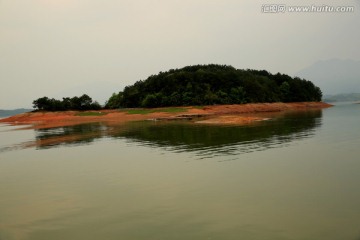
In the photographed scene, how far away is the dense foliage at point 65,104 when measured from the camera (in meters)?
92.2

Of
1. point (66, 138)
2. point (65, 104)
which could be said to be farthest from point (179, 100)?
point (66, 138)

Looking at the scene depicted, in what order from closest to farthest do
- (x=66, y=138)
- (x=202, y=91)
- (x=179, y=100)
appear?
1. (x=66, y=138)
2. (x=179, y=100)
3. (x=202, y=91)

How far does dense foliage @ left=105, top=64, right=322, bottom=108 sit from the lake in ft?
234

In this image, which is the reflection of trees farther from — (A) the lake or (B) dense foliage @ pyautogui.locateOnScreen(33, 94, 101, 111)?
(B) dense foliage @ pyautogui.locateOnScreen(33, 94, 101, 111)

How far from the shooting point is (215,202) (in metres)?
10.4

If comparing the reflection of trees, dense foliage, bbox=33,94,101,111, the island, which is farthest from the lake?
dense foliage, bbox=33,94,101,111

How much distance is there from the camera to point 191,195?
1137 centimetres

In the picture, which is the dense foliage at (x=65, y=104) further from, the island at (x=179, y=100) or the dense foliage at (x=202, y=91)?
the dense foliage at (x=202, y=91)

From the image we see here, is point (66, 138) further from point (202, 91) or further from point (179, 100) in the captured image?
point (202, 91)

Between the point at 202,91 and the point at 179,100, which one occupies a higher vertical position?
the point at 202,91

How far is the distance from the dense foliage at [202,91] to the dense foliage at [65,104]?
30.4 feet

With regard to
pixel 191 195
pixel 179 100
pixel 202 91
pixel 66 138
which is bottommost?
pixel 191 195

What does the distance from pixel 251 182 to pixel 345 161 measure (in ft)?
20.6

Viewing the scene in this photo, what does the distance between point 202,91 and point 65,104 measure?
43373mm
